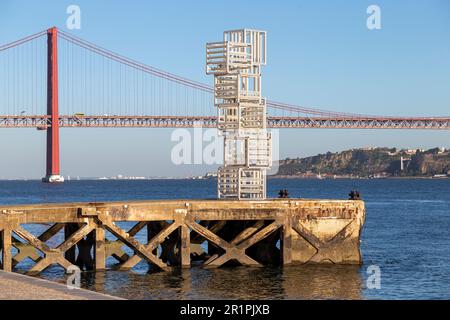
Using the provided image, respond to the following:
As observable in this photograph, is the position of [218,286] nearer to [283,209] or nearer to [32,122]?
[283,209]

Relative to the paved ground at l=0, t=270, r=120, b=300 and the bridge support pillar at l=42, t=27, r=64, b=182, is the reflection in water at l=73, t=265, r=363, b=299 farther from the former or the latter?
the bridge support pillar at l=42, t=27, r=64, b=182

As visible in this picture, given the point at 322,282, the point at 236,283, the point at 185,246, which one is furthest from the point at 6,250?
the point at 322,282

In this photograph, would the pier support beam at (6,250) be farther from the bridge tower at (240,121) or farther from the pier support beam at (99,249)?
the bridge tower at (240,121)

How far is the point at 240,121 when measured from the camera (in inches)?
1246

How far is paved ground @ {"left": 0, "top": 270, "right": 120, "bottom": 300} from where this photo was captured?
1559 cm

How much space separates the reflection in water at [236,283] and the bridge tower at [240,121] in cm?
413

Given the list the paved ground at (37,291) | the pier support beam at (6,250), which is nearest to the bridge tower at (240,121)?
the pier support beam at (6,250)

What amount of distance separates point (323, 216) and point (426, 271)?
3.86m

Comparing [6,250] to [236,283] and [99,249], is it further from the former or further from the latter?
[236,283]

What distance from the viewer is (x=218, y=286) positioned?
2517 centimetres

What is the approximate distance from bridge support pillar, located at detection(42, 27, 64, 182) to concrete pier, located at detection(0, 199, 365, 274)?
80527 mm

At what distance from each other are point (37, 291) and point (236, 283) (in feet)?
32.8
